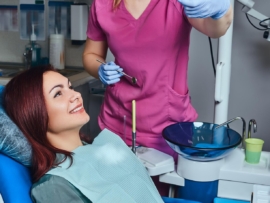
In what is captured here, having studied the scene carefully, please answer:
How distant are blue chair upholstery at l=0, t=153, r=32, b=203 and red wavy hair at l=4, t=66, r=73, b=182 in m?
0.04

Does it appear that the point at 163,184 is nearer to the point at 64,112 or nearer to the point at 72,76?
the point at 64,112

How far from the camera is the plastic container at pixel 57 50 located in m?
2.39

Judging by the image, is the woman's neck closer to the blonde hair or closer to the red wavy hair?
the red wavy hair

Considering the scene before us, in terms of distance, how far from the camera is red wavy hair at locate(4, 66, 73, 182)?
1130mm

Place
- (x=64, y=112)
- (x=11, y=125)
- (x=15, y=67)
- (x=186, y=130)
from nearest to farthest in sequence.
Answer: (x=11, y=125), (x=64, y=112), (x=186, y=130), (x=15, y=67)

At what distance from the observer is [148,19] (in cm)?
143

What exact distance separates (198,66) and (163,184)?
3.19ft

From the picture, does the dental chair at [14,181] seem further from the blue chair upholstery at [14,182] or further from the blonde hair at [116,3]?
the blonde hair at [116,3]

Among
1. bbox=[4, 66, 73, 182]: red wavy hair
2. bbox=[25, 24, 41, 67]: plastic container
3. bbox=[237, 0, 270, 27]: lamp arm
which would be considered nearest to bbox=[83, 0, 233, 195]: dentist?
bbox=[4, 66, 73, 182]: red wavy hair

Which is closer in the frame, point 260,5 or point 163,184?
point 163,184

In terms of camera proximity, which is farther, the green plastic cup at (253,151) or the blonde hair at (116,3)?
the blonde hair at (116,3)

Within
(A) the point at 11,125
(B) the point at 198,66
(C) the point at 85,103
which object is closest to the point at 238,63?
(B) the point at 198,66

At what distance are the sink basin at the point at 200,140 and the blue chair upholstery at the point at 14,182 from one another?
45 centimetres

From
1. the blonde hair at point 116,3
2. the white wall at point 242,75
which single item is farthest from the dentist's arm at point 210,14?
the white wall at point 242,75
